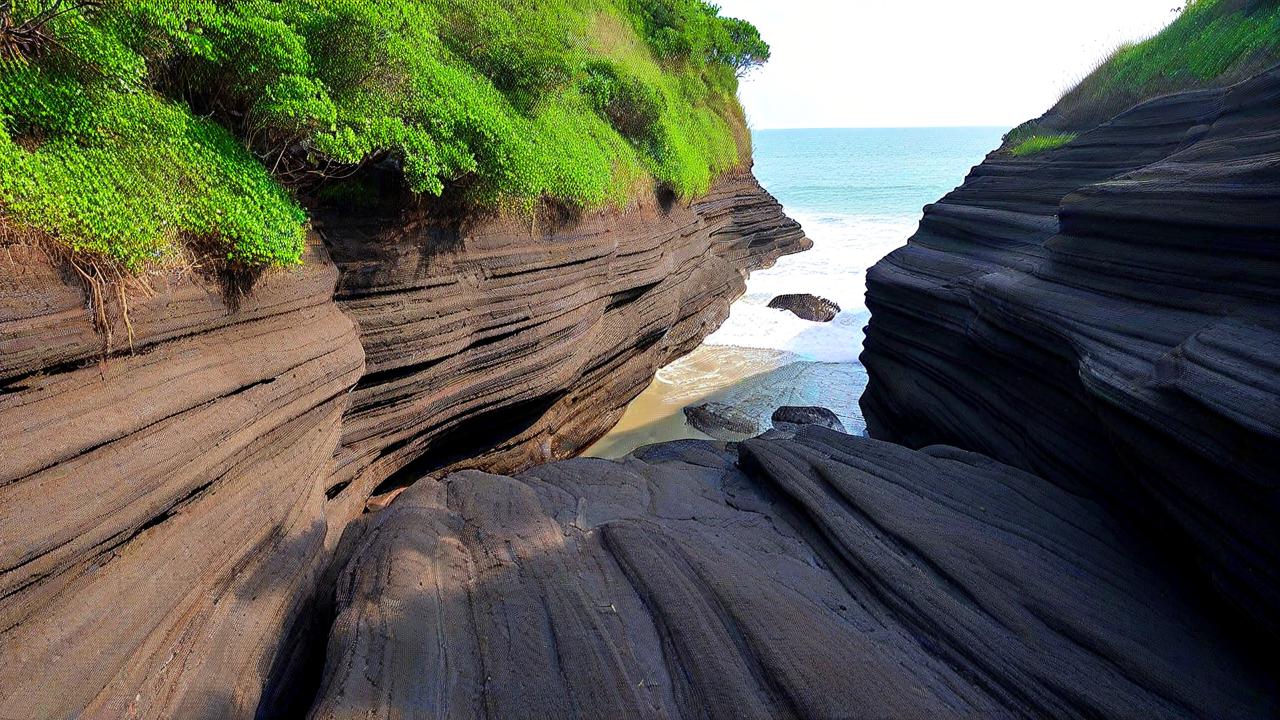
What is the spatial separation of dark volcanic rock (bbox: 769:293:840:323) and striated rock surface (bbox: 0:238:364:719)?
15.1m

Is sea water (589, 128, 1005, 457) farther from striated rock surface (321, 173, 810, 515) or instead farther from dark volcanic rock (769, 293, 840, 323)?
striated rock surface (321, 173, 810, 515)

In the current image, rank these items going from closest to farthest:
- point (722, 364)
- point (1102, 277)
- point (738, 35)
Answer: point (1102, 277)
point (722, 364)
point (738, 35)

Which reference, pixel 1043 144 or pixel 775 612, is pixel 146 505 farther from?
pixel 1043 144

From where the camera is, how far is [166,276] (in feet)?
11.8

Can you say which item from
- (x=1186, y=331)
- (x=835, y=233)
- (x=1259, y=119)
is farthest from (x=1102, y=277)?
(x=835, y=233)

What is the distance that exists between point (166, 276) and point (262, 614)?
210cm

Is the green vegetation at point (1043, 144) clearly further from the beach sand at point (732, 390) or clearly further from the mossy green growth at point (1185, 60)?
the beach sand at point (732, 390)

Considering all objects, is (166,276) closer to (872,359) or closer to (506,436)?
(506,436)

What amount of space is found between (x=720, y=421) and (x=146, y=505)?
8553mm

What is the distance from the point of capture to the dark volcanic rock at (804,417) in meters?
10.7

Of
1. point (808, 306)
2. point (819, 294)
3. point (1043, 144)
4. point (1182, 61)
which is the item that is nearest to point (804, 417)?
point (1043, 144)

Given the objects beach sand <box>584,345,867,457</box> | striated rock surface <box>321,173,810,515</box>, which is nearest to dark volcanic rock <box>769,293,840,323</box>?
beach sand <box>584,345,867,457</box>

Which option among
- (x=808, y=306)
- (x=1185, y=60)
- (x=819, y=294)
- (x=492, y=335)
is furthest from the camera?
(x=819, y=294)

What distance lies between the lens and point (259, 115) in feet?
14.9
